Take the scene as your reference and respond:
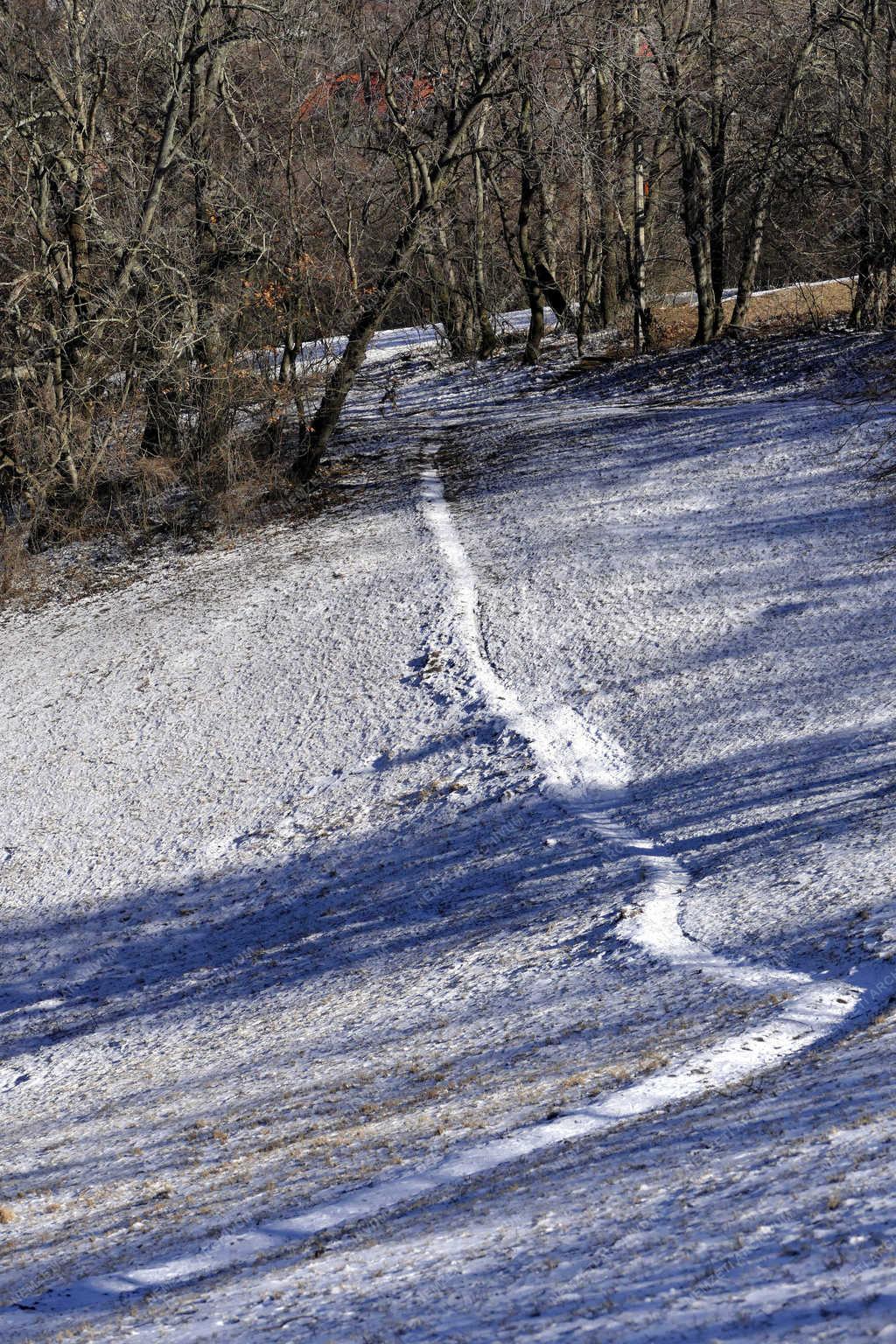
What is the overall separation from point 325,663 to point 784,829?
500 cm

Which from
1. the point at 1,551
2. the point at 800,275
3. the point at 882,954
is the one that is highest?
the point at 800,275

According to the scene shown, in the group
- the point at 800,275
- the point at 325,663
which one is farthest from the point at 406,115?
the point at 325,663

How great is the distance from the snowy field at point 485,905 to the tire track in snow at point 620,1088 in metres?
0.02

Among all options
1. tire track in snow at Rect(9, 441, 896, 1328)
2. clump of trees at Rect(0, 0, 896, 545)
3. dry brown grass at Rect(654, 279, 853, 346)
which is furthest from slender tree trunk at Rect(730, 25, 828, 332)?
tire track in snow at Rect(9, 441, 896, 1328)

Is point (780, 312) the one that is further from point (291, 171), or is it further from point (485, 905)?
point (485, 905)

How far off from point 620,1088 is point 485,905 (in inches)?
109

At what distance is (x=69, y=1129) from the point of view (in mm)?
6008

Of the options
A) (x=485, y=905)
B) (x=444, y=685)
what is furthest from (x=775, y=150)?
(x=485, y=905)

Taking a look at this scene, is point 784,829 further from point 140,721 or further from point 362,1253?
point 140,721

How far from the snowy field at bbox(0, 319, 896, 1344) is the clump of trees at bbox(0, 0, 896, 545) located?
1.70m

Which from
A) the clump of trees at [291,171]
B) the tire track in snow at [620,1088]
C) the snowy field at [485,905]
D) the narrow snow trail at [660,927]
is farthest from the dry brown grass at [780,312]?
the tire track in snow at [620,1088]

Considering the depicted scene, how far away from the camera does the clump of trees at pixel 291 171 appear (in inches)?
559

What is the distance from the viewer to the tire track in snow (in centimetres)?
412

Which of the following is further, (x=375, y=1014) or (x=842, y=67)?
(x=842, y=67)
